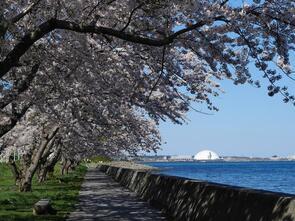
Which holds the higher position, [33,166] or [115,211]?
[33,166]

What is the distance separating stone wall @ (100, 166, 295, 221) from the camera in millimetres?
8650

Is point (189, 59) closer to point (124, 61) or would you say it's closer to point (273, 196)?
point (124, 61)

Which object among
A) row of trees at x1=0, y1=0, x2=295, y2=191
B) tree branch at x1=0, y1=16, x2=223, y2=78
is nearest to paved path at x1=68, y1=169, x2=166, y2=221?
row of trees at x1=0, y1=0, x2=295, y2=191

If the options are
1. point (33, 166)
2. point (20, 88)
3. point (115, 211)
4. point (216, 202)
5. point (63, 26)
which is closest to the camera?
point (63, 26)

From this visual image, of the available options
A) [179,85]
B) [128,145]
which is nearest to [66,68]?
[179,85]

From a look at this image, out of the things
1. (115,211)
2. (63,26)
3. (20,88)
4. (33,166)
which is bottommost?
(115,211)

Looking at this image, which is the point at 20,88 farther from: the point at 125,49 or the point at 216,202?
the point at 216,202

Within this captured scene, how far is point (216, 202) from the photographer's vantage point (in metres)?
11.8

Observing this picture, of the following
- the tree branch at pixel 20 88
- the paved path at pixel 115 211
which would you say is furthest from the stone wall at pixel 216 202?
the tree branch at pixel 20 88

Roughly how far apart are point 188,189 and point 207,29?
5.77 m

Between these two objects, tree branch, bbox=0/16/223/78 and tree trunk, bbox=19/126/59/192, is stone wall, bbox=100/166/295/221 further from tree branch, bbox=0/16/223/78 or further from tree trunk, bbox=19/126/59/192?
tree trunk, bbox=19/126/59/192

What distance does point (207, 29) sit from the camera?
1045cm

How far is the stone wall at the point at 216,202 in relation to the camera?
8650 mm

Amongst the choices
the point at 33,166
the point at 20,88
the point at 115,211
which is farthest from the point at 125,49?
the point at 33,166
